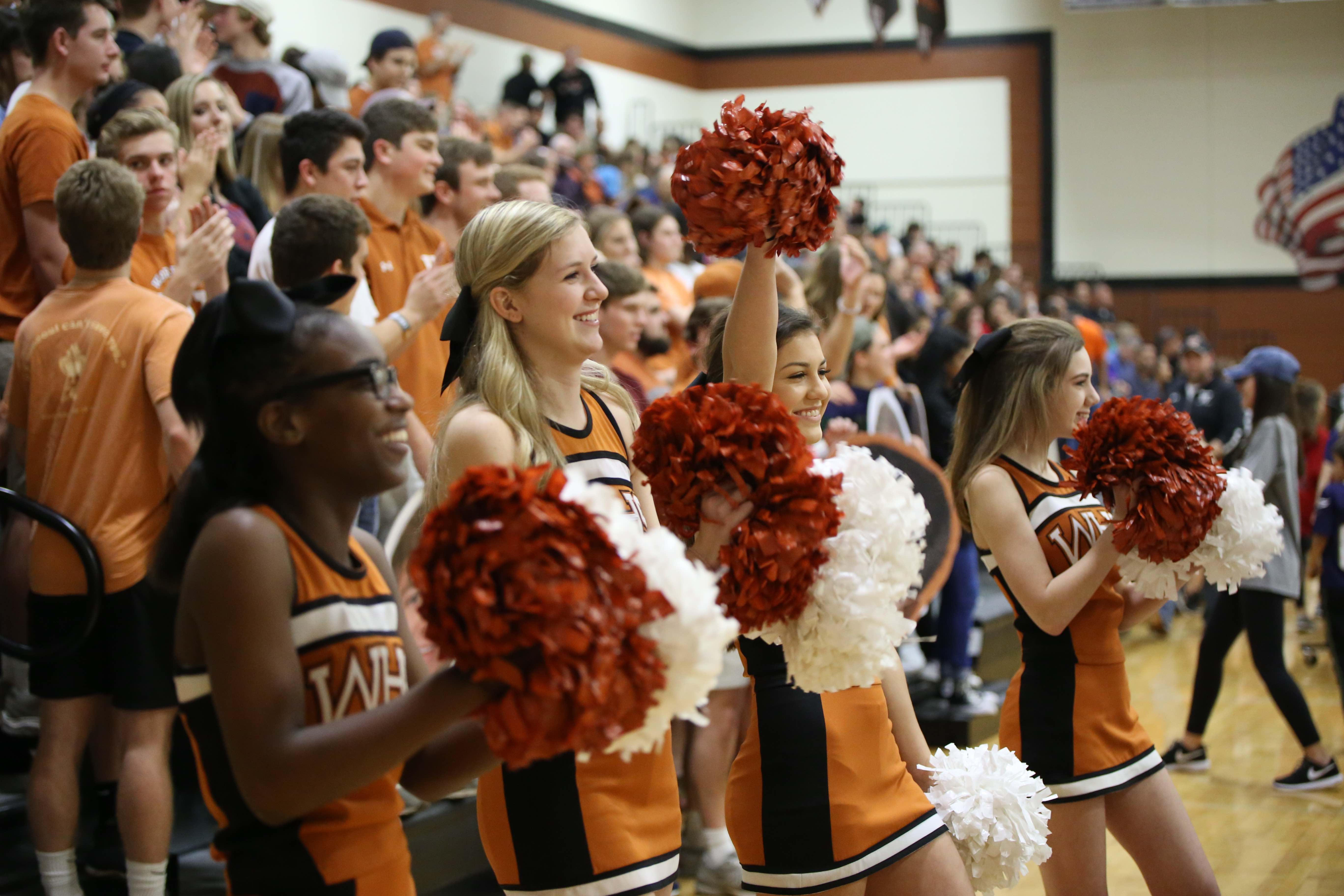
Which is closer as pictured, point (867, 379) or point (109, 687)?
point (109, 687)

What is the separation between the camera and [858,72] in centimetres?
2033

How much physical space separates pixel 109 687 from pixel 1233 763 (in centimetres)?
443

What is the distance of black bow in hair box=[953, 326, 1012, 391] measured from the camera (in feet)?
9.25

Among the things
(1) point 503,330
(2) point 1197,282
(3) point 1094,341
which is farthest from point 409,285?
(2) point 1197,282

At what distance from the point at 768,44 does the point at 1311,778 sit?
17681mm

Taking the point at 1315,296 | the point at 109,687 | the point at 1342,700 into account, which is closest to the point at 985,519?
the point at 109,687

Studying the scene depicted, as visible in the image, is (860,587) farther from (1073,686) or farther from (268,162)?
(268,162)

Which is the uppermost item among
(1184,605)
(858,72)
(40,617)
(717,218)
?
(858,72)

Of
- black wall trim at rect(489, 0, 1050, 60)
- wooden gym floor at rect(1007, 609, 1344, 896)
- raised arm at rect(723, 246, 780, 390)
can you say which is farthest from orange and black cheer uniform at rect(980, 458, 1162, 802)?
black wall trim at rect(489, 0, 1050, 60)

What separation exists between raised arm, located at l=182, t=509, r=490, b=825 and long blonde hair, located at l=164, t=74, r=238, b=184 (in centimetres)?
302

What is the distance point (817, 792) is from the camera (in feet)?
6.87

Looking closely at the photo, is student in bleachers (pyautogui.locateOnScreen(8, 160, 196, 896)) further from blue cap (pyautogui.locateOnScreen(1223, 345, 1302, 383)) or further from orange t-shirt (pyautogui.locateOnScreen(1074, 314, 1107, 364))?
orange t-shirt (pyautogui.locateOnScreen(1074, 314, 1107, 364))

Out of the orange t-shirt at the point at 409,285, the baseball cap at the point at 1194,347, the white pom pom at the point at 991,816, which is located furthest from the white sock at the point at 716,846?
the baseball cap at the point at 1194,347

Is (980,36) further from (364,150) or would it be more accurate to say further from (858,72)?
(364,150)
